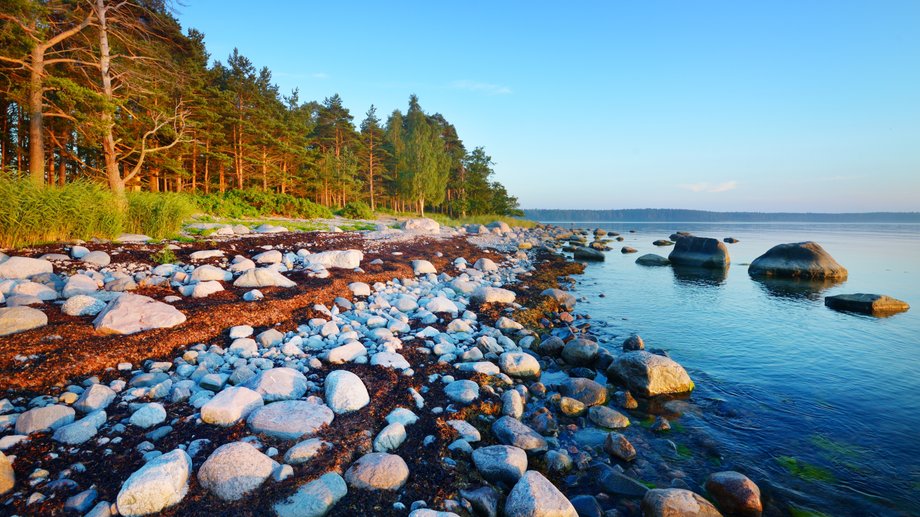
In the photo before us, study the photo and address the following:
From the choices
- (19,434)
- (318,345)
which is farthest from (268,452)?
(318,345)

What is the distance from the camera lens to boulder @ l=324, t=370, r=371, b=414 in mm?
3578

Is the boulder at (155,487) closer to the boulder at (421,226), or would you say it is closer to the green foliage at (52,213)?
the green foliage at (52,213)

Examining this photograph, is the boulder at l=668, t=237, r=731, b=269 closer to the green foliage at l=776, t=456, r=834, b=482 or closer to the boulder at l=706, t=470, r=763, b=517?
the green foliage at l=776, t=456, r=834, b=482

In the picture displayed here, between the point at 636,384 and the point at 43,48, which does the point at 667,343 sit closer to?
the point at 636,384

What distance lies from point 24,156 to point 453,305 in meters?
27.3

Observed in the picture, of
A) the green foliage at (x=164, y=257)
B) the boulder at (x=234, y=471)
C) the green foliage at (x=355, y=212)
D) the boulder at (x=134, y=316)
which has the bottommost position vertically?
the boulder at (x=234, y=471)

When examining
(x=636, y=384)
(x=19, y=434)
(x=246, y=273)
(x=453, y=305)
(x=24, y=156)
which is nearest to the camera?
(x=19, y=434)

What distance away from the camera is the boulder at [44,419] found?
2.72 m

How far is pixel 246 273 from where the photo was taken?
6727mm

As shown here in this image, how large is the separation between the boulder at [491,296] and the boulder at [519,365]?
3017mm

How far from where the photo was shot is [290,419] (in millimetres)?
3174

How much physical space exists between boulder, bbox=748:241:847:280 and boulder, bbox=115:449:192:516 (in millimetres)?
20947

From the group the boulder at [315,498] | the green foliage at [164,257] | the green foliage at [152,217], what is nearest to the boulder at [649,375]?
the boulder at [315,498]

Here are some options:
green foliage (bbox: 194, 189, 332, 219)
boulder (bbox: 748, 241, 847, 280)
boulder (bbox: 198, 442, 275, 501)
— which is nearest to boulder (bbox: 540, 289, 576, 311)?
boulder (bbox: 198, 442, 275, 501)
